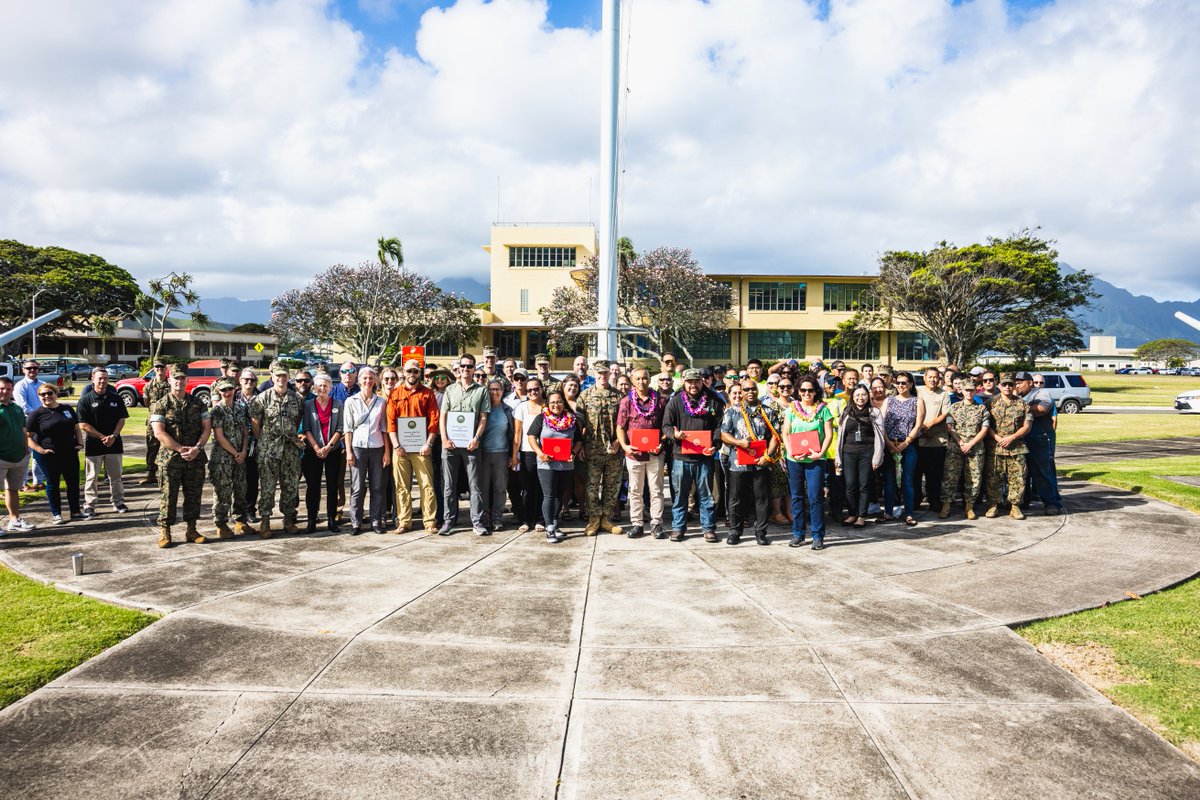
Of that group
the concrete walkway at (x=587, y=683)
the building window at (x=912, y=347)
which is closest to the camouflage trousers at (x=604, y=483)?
the concrete walkway at (x=587, y=683)

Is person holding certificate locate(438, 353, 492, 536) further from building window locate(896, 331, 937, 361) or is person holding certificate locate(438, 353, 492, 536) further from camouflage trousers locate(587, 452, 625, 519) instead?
building window locate(896, 331, 937, 361)

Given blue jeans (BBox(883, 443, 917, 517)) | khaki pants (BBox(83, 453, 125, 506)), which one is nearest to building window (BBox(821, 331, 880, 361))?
blue jeans (BBox(883, 443, 917, 517))

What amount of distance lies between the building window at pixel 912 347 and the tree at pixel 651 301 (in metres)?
14.9

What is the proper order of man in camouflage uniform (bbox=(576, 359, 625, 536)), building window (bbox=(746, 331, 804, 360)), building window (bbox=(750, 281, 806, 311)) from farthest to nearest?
1. building window (bbox=(746, 331, 804, 360))
2. building window (bbox=(750, 281, 806, 311))
3. man in camouflage uniform (bbox=(576, 359, 625, 536))

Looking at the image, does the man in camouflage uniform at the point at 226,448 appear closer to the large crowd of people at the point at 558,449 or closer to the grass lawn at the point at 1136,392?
the large crowd of people at the point at 558,449

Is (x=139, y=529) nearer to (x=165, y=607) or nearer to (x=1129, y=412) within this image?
(x=165, y=607)

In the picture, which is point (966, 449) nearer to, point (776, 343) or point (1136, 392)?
point (776, 343)

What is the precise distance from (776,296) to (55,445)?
47822mm

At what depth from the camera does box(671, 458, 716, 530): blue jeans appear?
7911 millimetres

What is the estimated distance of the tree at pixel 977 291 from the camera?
130ft

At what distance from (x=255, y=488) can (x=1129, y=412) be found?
31.4 meters

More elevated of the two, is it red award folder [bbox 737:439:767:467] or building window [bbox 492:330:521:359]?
building window [bbox 492:330:521:359]

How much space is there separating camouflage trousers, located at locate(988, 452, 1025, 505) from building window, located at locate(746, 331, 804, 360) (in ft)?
143

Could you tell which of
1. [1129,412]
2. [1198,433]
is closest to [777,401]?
[1198,433]
